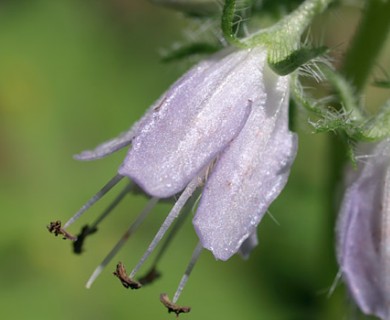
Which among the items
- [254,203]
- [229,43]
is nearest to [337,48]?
[229,43]

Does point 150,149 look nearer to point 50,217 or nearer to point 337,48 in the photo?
point 337,48

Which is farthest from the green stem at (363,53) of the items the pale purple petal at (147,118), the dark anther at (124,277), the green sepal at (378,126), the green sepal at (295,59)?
the dark anther at (124,277)

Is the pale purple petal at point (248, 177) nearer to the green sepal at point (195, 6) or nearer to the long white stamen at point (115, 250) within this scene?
the long white stamen at point (115, 250)

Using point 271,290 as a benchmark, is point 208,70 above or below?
above

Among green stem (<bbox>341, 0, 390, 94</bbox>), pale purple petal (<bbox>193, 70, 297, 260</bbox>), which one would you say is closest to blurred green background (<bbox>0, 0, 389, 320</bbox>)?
green stem (<bbox>341, 0, 390, 94</bbox>)

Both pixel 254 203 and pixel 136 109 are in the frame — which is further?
pixel 136 109

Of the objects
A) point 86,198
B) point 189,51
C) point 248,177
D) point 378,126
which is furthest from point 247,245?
point 86,198

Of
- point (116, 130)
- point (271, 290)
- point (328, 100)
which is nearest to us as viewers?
point (328, 100)
